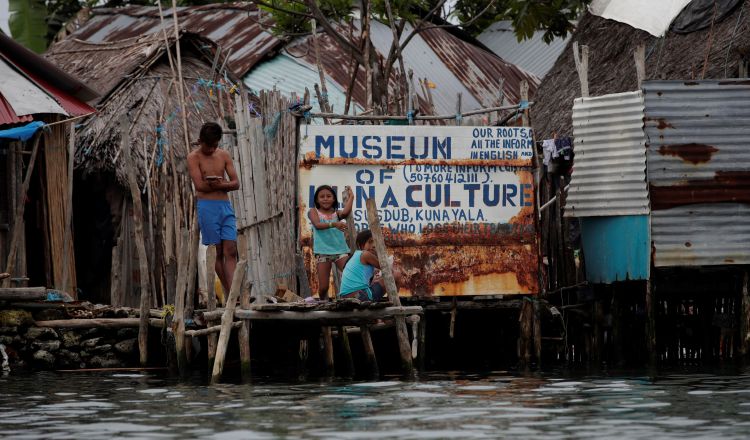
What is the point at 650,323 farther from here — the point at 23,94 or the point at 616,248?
the point at 23,94

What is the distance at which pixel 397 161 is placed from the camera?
14273mm

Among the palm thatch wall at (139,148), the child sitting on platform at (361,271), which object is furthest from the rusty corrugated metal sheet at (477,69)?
the child sitting on platform at (361,271)

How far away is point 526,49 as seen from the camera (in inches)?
1278

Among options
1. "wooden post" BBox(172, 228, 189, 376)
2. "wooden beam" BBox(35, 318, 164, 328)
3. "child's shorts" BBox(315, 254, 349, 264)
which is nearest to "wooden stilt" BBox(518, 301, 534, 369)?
"child's shorts" BBox(315, 254, 349, 264)

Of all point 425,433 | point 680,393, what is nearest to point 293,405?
point 425,433

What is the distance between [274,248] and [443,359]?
2.52 meters

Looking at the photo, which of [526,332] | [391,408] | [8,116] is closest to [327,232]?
[526,332]

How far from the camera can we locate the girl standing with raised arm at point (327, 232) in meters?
13.7

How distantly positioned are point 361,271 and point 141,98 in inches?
274

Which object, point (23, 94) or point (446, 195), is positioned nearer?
point (446, 195)

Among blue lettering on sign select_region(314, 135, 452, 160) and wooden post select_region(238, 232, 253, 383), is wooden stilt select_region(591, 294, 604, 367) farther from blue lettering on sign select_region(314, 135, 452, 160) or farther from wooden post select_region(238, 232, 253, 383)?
wooden post select_region(238, 232, 253, 383)

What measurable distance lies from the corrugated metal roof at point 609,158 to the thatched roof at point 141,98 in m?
4.74

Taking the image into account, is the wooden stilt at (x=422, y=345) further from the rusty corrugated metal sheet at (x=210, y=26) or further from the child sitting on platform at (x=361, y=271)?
the rusty corrugated metal sheet at (x=210, y=26)

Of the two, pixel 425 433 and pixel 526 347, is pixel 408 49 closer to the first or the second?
pixel 526 347
